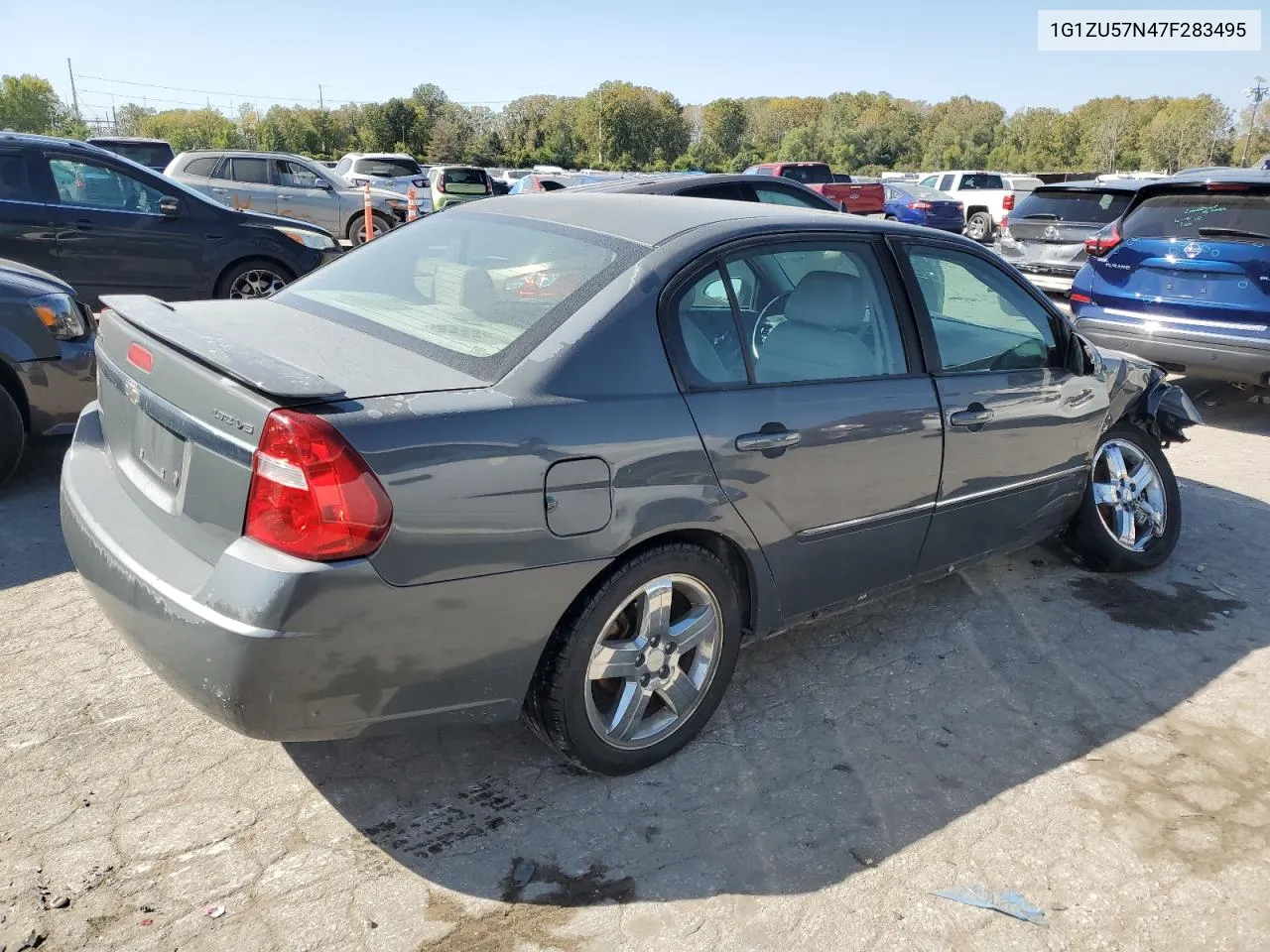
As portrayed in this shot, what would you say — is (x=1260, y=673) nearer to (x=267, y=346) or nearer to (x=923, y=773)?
(x=923, y=773)

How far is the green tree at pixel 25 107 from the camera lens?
2601 inches

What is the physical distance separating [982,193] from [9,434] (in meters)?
25.3

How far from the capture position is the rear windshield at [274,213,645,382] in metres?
2.86

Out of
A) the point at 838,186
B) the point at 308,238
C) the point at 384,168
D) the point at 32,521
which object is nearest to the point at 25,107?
the point at 384,168

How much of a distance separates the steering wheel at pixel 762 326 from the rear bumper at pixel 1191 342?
4.84 m

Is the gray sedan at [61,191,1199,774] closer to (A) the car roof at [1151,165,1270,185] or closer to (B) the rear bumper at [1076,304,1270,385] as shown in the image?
(B) the rear bumper at [1076,304,1270,385]

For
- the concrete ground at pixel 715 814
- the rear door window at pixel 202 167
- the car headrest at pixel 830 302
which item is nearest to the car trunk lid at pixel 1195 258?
the concrete ground at pixel 715 814

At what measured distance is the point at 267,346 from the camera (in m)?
2.83

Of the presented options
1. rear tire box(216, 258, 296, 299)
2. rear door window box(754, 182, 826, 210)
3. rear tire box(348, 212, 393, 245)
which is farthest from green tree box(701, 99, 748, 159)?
rear tire box(216, 258, 296, 299)

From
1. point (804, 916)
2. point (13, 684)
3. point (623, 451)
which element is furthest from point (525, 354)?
point (13, 684)

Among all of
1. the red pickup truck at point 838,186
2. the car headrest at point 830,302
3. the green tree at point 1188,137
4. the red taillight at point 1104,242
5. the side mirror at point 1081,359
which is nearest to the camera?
the car headrest at point 830,302

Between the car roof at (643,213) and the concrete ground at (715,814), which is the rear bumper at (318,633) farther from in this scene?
the car roof at (643,213)

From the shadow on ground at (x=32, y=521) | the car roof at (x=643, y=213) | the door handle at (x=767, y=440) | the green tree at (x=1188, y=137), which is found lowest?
the shadow on ground at (x=32, y=521)

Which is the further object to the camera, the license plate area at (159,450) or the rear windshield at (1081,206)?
the rear windshield at (1081,206)
